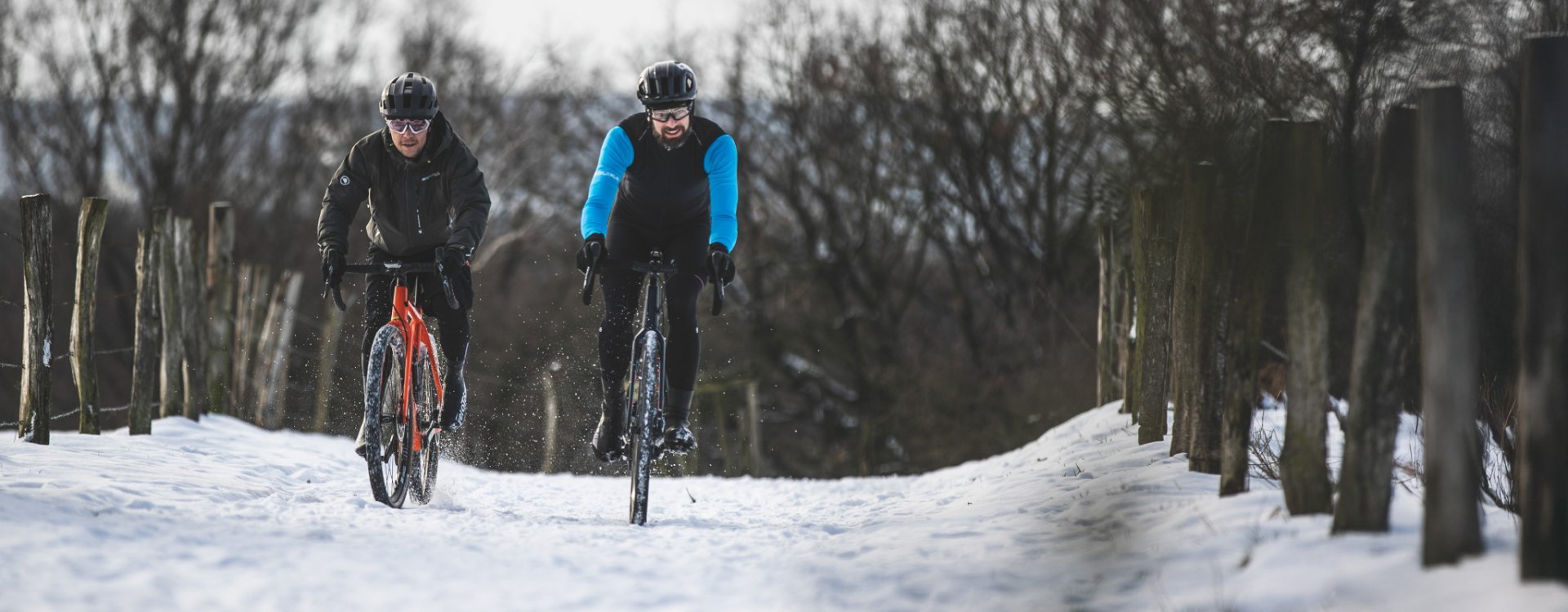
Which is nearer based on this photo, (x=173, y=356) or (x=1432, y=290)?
(x=1432, y=290)

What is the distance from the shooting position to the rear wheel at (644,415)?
577 centimetres

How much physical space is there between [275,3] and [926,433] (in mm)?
19152

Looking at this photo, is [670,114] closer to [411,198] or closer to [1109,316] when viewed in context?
[411,198]

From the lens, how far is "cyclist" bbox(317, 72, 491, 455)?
5918 millimetres

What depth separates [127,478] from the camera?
578 centimetres

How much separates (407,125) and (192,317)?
13.6 feet

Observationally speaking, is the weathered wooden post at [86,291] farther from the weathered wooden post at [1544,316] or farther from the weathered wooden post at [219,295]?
the weathered wooden post at [1544,316]

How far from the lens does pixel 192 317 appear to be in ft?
30.2

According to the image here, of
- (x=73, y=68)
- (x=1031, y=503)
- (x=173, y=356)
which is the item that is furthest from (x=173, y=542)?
(x=73, y=68)

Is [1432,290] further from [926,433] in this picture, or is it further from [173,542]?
[926,433]

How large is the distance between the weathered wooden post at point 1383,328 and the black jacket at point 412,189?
3683 millimetres

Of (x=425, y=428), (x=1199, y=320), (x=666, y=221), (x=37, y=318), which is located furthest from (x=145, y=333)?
(x=1199, y=320)

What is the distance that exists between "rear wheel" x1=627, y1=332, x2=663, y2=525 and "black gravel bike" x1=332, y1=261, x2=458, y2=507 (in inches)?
32.8

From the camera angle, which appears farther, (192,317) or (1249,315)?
(192,317)
